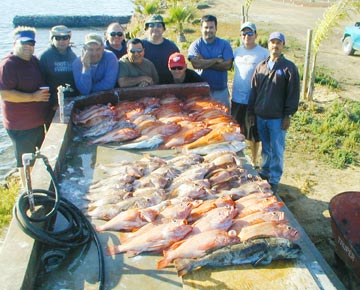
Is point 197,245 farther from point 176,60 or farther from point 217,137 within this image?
point 176,60

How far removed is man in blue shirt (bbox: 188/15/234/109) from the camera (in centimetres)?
709

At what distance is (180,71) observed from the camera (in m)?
7.19

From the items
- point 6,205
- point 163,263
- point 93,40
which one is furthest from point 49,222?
point 6,205

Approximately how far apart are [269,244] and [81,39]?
35.6 m

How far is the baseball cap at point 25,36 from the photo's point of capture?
5812mm

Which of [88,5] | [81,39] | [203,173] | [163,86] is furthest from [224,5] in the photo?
[203,173]

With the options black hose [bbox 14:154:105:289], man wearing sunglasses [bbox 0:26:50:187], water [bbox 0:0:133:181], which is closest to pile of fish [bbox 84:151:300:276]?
black hose [bbox 14:154:105:289]

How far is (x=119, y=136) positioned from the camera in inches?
230

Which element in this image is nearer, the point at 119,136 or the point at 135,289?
the point at 135,289

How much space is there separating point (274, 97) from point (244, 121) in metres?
1.26

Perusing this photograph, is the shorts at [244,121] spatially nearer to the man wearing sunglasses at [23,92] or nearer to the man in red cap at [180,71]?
the man in red cap at [180,71]

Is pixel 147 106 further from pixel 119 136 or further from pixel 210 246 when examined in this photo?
pixel 210 246

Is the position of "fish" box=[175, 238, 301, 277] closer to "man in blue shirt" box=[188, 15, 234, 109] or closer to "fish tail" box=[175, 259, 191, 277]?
"fish tail" box=[175, 259, 191, 277]

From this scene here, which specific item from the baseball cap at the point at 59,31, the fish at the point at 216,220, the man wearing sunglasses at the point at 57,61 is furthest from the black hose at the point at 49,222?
the baseball cap at the point at 59,31
